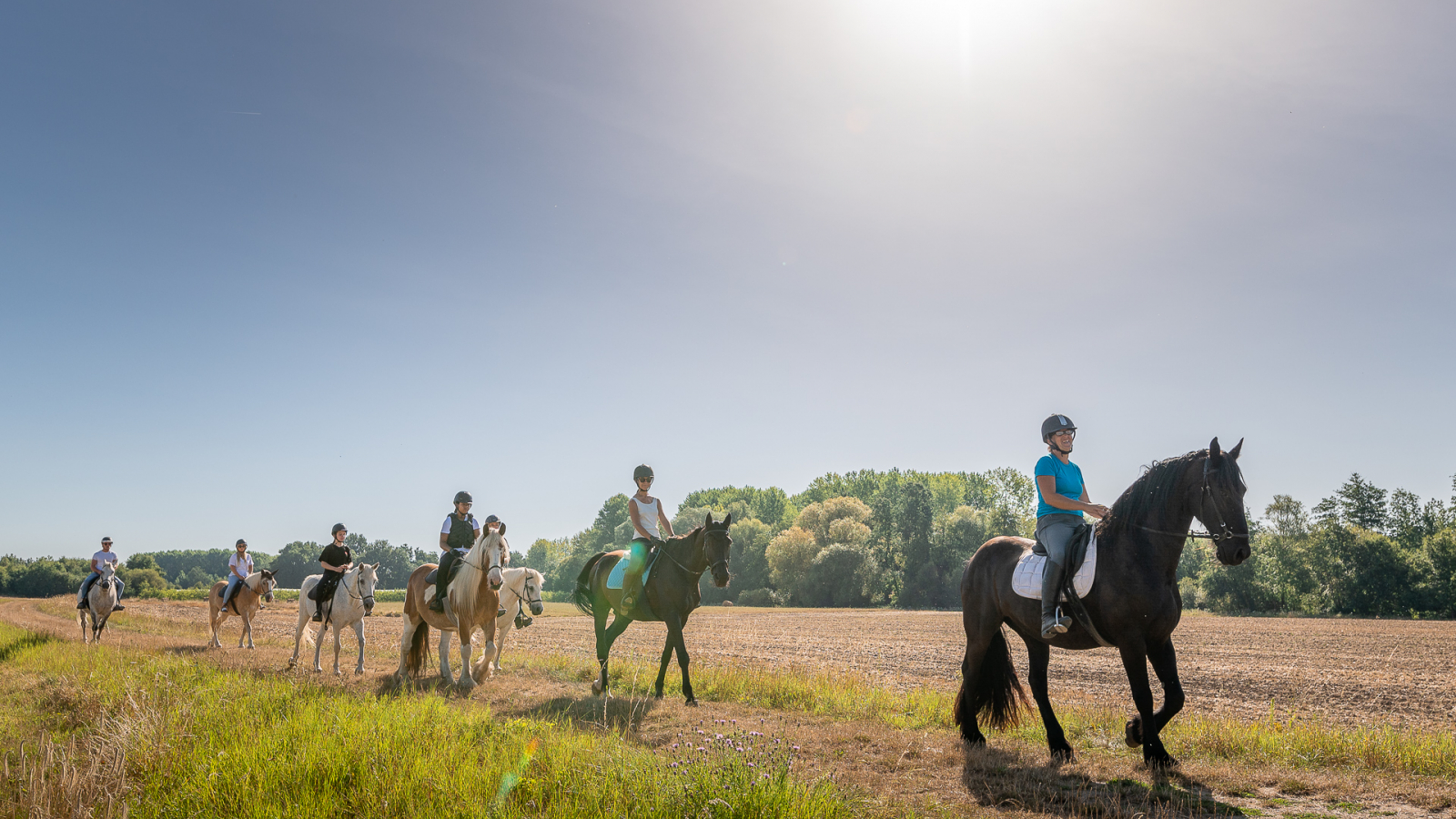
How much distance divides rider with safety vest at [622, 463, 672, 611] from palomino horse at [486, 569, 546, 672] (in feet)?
4.96

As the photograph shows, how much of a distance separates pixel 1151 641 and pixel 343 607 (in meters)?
13.5

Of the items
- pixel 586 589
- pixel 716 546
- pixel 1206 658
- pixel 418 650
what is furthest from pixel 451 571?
pixel 1206 658

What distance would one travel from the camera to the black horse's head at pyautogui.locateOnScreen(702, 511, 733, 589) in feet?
31.5

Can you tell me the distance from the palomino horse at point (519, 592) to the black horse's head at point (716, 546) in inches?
123

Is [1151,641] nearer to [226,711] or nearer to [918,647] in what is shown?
[226,711]

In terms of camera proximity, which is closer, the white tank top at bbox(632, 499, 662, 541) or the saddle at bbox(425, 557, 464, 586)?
the white tank top at bbox(632, 499, 662, 541)

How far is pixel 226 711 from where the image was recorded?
6.86 m

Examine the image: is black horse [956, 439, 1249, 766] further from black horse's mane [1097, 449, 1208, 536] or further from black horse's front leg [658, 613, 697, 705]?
black horse's front leg [658, 613, 697, 705]

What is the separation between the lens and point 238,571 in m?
19.4

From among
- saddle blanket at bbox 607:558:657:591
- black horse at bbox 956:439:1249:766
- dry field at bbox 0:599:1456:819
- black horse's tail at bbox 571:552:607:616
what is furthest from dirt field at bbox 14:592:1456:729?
black horse at bbox 956:439:1249:766

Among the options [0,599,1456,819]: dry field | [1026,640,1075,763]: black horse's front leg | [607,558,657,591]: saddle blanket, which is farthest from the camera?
[607,558,657,591]: saddle blanket

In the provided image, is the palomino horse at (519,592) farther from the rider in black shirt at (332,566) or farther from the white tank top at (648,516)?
the rider in black shirt at (332,566)

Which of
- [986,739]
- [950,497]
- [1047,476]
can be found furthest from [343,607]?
[950,497]

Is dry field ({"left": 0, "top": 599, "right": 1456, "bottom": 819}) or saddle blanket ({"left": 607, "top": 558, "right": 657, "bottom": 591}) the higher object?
saddle blanket ({"left": 607, "top": 558, "right": 657, "bottom": 591})
